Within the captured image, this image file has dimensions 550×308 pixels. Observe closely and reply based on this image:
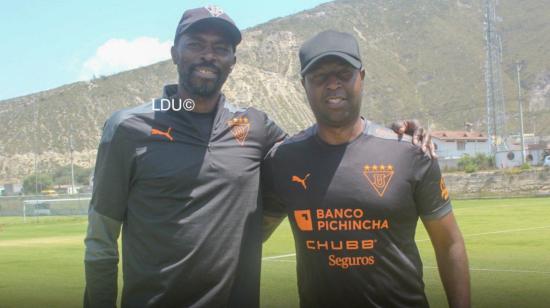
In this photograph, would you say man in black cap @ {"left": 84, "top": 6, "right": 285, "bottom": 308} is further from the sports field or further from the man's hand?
the sports field

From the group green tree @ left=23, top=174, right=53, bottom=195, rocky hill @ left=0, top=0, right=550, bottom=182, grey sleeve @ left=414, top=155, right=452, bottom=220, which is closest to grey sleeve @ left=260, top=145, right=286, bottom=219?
grey sleeve @ left=414, top=155, right=452, bottom=220

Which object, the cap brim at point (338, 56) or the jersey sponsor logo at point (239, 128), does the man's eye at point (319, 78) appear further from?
the jersey sponsor logo at point (239, 128)

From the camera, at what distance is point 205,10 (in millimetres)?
4191

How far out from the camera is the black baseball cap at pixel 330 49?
3.82 meters

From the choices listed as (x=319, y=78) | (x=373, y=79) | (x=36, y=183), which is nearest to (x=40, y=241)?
(x=319, y=78)

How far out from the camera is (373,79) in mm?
132500

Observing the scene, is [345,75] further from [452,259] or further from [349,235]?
[452,259]

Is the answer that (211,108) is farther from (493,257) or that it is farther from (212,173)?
(493,257)

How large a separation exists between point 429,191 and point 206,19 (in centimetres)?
152

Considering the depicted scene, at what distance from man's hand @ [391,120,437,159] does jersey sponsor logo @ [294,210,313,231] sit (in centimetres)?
65

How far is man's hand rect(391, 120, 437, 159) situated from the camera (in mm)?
3916

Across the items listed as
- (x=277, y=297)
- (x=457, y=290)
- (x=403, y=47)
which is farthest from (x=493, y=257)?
(x=403, y=47)

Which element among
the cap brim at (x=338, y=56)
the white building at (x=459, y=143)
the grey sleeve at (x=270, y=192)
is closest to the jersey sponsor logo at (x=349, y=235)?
the grey sleeve at (x=270, y=192)

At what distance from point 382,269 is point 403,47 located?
14693 cm
